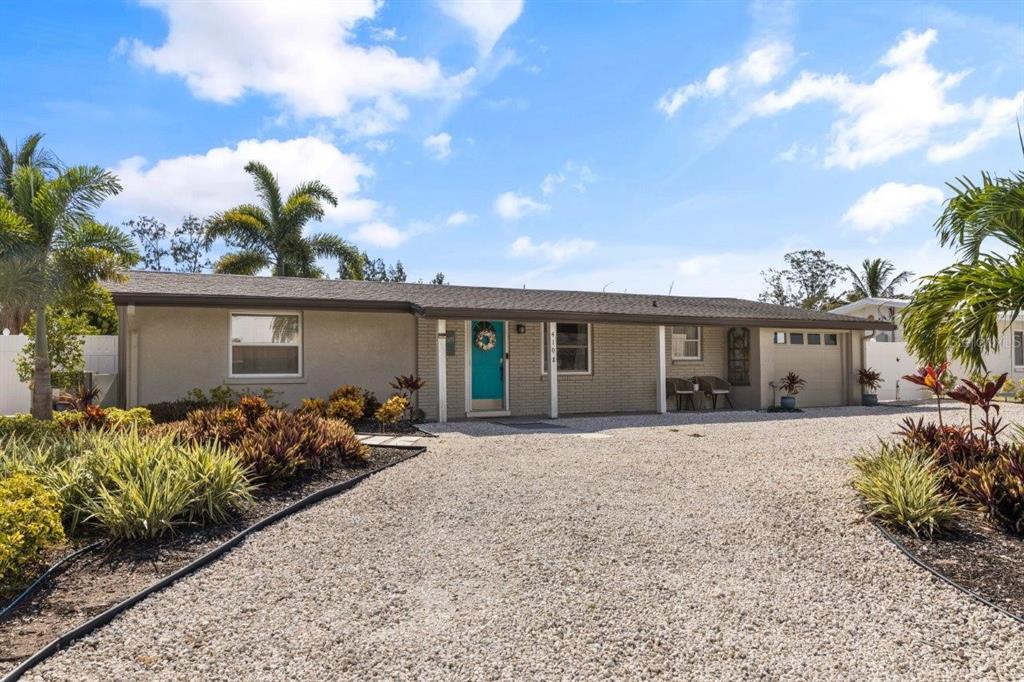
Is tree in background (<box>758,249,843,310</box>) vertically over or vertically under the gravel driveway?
over

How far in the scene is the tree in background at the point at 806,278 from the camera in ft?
151

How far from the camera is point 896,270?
40.8m

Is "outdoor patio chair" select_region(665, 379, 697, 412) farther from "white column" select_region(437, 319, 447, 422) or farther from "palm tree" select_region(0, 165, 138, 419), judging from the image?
"palm tree" select_region(0, 165, 138, 419)

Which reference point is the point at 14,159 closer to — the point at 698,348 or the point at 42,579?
the point at 698,348

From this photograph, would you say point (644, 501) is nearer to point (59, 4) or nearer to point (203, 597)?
point (203, 597)

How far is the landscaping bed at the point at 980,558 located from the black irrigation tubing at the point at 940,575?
21 mm

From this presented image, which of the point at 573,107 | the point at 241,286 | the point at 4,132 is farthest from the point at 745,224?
the point at 4,132

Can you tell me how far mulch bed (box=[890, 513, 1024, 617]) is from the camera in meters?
4.02

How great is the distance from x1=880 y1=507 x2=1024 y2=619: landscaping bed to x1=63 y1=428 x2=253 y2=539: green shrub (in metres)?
5.38

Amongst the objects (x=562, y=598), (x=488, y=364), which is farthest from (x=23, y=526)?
(x=488, y=364)

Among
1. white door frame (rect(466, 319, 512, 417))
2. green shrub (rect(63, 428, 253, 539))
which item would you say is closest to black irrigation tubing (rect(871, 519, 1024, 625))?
green shrub (rect(63, 428, 253, 539))

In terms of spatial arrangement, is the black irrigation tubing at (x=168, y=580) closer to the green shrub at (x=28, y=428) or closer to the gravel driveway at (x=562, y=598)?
the gravel driveway at (x=562, y=598)

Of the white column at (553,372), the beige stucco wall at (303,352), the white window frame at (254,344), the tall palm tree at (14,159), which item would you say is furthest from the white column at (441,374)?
the tall palm tree at (14,159)

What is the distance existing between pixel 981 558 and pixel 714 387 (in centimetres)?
1162
